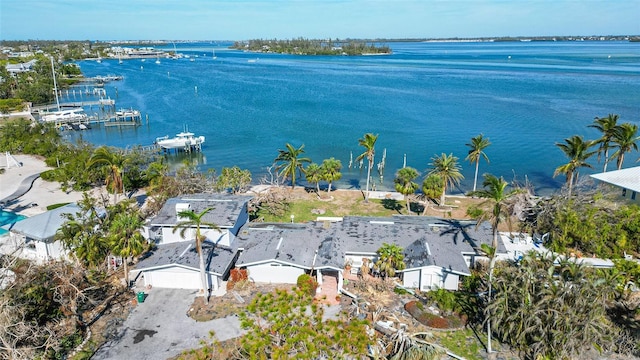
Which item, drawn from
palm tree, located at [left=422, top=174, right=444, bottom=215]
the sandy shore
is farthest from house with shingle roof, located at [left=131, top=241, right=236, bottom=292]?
palm tree, located at [left=422, top=174, right=444, bottom=215]

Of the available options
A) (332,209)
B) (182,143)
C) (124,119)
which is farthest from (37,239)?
(124,119)

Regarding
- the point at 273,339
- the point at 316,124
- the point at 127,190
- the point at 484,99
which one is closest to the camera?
the point at 273,339

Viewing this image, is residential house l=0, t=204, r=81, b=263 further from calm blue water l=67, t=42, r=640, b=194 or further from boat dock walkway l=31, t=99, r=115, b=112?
boat dock walkway l=31, t=99, r=115, b=112

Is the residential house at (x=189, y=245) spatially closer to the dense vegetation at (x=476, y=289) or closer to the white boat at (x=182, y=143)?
the dense vegetation at (x=476, y=289)

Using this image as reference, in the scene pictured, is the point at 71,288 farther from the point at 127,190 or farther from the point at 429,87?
the point at 429,87

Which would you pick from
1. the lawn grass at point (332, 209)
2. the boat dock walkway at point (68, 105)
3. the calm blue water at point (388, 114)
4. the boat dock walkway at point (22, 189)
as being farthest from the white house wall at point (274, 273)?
the boat dock walkway at point (68, 105)

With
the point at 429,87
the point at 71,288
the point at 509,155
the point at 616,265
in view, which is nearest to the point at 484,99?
the point at 429,87

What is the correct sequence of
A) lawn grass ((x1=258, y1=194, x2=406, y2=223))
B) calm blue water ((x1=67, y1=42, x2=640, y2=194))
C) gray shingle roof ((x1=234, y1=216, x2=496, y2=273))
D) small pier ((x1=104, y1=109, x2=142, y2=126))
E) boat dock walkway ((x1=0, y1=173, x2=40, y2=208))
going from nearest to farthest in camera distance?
1. gray shingle roof ((x1=234, y1=216, x2=496, y2=273))
2. lawn grass ((x1=258, y1=194, x2=406, y2=223))
3. boat dock walkway ((x1=0, y1=173, x2=40, y2=208))
4. calm blue water ((x1=67, y1=42, x2=640, y2=194))
5. small pier ((x1=104, y1=109, x2=142, y2=126))
